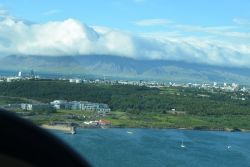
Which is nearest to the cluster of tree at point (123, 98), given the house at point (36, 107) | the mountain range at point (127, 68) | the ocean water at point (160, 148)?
the house at point (36, 107)

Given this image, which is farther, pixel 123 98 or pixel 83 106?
pixel 123 98

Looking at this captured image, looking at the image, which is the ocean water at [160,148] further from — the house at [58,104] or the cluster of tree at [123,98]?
the cluster of tree at [123,98]

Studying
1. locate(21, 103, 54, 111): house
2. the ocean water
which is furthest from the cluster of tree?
the ocean water

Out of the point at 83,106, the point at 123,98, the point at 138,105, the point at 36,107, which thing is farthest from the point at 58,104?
the point at 123,98

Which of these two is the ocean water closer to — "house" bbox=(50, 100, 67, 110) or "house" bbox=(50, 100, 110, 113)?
"house" bbox=(50, 100, 67, 110)

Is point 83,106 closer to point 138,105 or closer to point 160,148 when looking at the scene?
point 138,105
